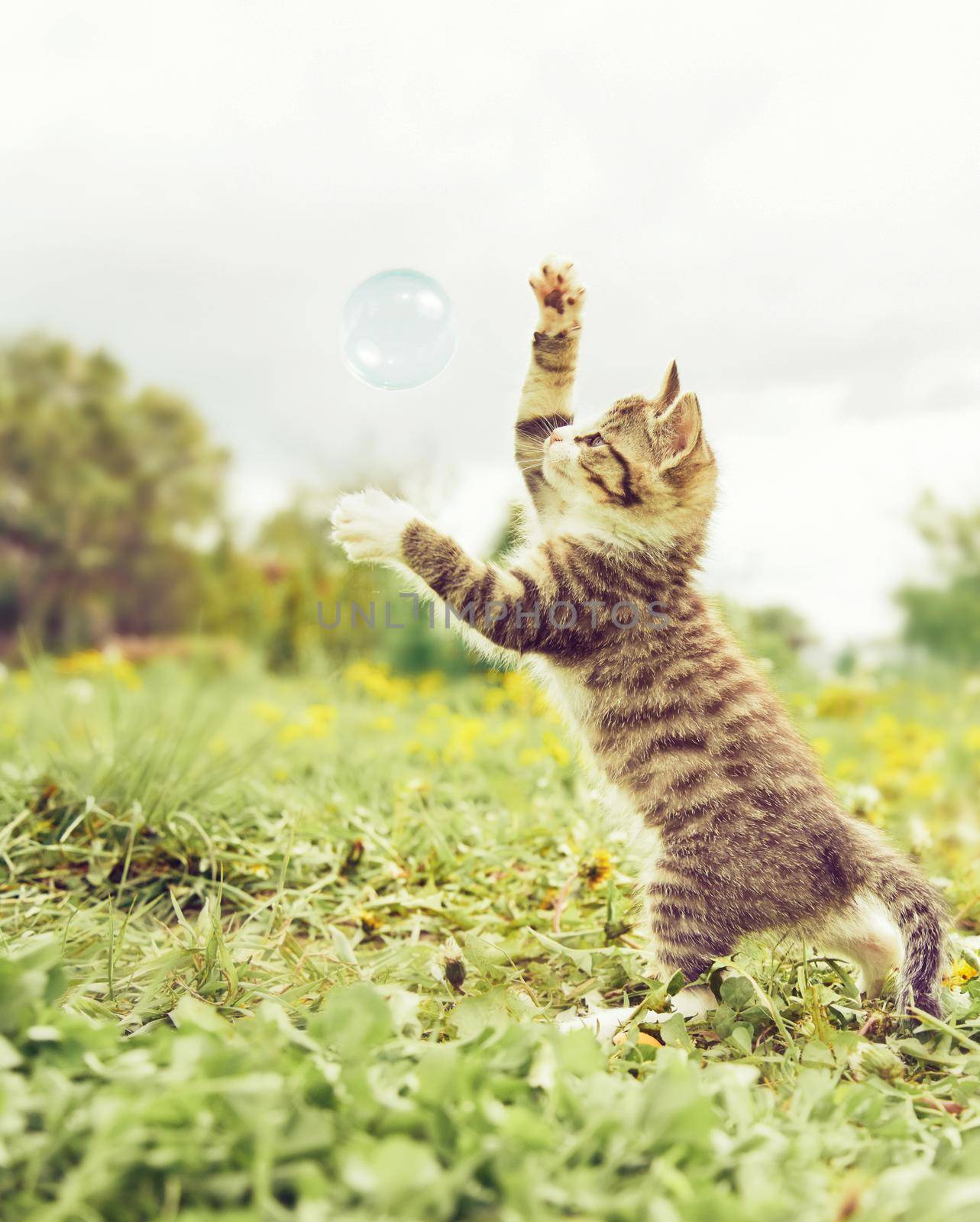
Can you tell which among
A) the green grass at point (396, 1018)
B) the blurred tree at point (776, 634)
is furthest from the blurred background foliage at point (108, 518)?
the green grass at point (396, 1018)

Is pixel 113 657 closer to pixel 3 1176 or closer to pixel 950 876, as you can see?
pixel 950 876

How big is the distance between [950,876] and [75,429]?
19332mm

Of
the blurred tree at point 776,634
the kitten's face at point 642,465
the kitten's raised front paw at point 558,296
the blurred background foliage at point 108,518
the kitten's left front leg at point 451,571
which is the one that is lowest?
the blurred background foliage at point 108,518

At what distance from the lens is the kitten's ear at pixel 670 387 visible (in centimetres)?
288

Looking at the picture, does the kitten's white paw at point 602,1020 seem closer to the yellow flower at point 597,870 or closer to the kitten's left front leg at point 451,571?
the yellow flower at point 597,870

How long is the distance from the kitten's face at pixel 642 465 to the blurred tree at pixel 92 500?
15.9 metres

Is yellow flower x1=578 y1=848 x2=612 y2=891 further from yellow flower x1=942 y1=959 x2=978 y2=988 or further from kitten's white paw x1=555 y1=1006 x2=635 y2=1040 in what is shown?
yellow flower x1=942 y1=959 x2=978 y2=988

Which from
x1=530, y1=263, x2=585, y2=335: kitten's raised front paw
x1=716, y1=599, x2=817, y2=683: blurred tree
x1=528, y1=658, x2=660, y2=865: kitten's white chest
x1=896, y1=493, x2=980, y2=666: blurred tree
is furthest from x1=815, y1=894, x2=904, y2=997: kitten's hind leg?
x1=896, y1=493, x2=980, y2=666: blurred tree

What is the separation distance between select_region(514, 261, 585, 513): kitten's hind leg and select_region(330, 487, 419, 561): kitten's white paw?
1.80 ft

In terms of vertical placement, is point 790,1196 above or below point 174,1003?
above

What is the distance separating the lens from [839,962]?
265cm

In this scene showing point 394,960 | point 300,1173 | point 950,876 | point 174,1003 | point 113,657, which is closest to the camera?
point 300,1173

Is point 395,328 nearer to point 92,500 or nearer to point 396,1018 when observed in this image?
point 396,1018

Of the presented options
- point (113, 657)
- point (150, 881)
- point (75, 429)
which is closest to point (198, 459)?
point (75, 429)
